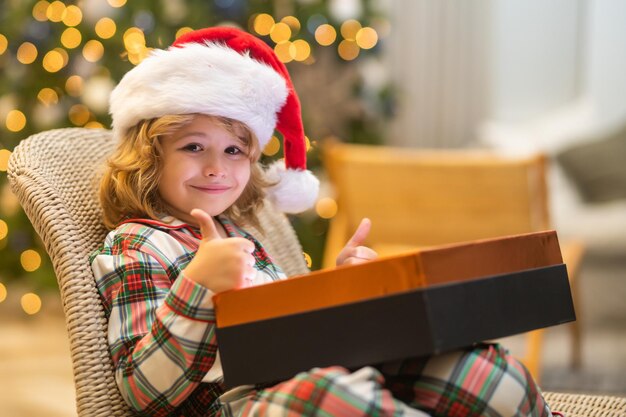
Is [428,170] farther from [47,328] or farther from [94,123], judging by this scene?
[47,328]

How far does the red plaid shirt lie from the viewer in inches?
42.3

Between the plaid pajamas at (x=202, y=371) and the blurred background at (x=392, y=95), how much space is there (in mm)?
1331

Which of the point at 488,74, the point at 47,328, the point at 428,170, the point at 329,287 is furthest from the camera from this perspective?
the point at 488,74

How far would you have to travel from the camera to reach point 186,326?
1.07m

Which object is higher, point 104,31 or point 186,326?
point 104,31

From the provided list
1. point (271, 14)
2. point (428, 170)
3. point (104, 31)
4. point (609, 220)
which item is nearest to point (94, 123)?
point (104, 31)

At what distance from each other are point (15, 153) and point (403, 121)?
2.99 m

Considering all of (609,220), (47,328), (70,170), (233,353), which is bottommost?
(47,328)

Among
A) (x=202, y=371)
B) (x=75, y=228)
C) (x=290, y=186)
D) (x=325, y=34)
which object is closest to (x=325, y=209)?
(x=325, y=34)

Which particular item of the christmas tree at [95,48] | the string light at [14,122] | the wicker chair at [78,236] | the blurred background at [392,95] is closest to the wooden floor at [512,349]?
the blurred background at [392,95]

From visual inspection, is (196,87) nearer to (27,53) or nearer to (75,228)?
(75,228)

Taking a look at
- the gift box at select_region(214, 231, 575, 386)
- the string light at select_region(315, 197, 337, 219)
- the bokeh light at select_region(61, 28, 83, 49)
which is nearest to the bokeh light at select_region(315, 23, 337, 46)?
the string light at select_region(315, 197, 337, 219)

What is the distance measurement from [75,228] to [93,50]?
1.86m

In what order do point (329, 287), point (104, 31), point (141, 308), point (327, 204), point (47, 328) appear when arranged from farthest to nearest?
point (327, 204)
point (47, 328)
point (104, 31)
point (141, 308)
point (329, 287)
